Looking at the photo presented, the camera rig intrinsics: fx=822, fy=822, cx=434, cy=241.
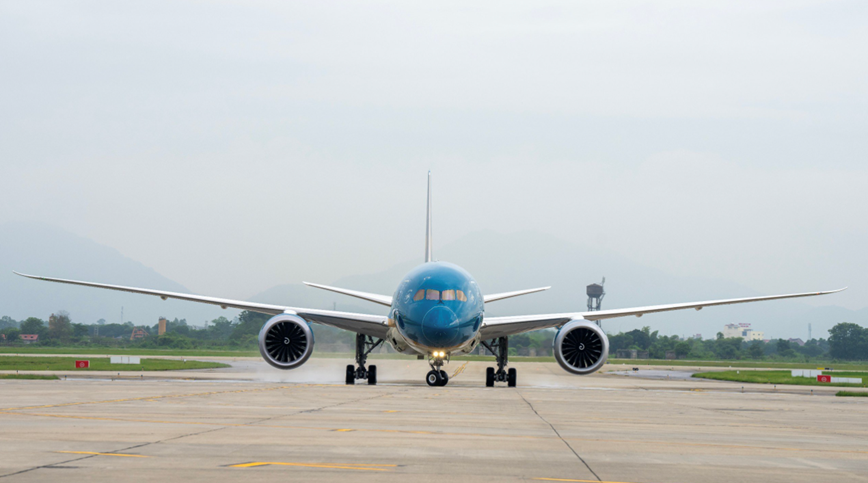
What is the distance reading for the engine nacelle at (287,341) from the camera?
27719 mm

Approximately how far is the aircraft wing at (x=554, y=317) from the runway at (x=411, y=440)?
9.36 meters

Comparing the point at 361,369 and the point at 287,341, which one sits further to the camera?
the point at 361,369

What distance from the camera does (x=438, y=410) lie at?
1659cm

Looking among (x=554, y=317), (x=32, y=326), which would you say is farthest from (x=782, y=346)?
(x=554, y=317)

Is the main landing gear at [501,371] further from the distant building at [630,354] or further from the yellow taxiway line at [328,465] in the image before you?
the distant building at [630,354]

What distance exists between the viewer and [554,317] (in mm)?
29141

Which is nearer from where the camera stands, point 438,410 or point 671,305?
point 438,410

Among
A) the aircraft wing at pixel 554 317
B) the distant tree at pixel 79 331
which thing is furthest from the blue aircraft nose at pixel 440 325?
the distant tree at pixel 79 331

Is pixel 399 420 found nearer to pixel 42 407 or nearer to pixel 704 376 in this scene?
pixel 42 407

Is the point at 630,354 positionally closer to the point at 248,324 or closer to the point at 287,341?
the point at 248,324

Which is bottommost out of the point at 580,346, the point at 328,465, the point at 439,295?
the point at 328,465

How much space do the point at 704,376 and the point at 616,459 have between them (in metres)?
42.0

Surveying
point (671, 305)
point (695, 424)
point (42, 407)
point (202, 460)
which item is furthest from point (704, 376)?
point (202, 460)

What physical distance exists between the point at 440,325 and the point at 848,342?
152346mm
